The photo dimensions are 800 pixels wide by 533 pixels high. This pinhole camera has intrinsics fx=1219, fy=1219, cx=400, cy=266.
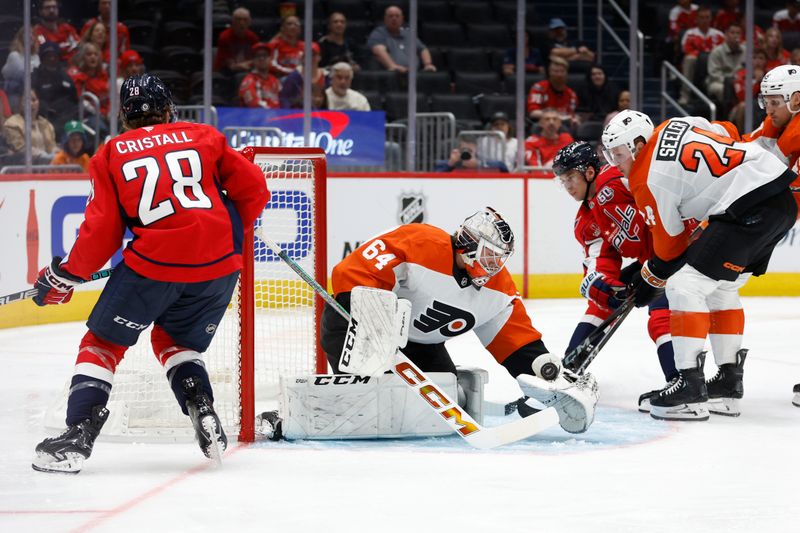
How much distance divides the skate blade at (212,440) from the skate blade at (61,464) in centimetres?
30

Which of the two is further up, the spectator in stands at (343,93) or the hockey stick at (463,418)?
the spectator in stands at (343,93)

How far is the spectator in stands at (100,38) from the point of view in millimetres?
6820

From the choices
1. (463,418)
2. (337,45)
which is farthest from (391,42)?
(463,418)

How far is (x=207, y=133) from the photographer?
3.02 meters

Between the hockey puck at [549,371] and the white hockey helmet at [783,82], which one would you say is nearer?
the hockey puck at [549,371]

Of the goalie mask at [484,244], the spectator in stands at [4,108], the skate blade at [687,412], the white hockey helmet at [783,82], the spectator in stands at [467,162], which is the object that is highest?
the spectator in stands at [4,108]

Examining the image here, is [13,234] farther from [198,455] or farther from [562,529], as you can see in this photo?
[562,529]

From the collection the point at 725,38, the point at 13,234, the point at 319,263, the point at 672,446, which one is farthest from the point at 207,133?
the point at 725,38

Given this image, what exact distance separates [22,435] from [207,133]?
1100mm

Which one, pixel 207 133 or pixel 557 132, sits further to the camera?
pixel 557 132

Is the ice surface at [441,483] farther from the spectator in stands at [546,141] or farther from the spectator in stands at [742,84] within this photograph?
the spectator in stands at [742,84]

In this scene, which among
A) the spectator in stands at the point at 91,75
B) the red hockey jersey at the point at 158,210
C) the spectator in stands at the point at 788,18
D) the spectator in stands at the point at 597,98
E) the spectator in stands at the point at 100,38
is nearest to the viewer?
the red hockey jersey at the point at 158,210

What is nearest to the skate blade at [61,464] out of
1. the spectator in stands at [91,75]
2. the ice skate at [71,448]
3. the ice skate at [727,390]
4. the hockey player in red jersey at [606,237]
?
the ice skate at [71,448]

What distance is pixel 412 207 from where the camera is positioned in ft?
24.1
